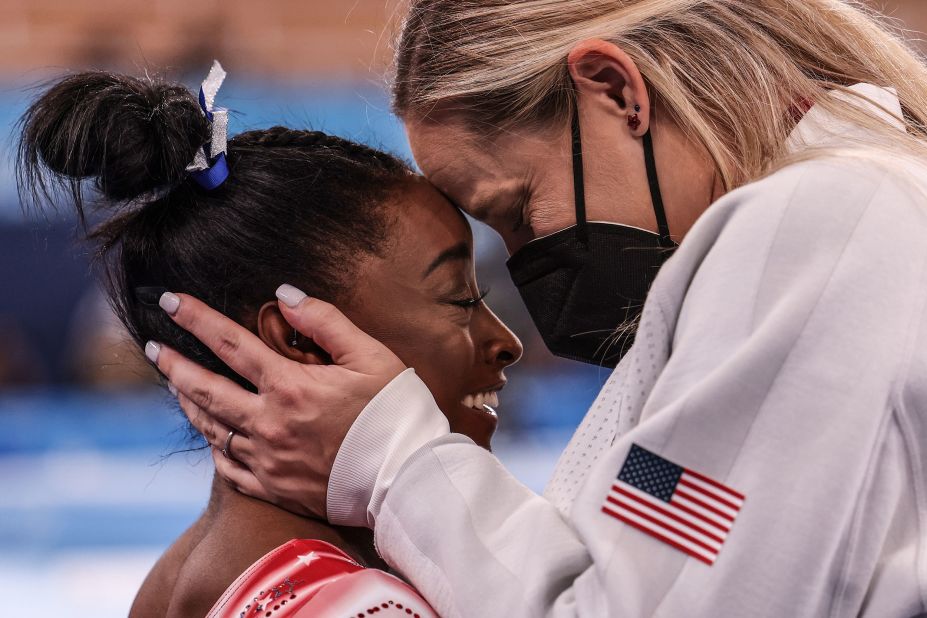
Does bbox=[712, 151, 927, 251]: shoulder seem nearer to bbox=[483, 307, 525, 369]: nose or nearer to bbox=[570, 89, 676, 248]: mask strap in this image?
bbox=[570, 89, 676, 248]: mask strap

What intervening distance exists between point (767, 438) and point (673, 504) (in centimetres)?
12

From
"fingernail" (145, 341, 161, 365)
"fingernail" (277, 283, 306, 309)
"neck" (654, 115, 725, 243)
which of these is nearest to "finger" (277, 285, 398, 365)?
"fingernail" (277, 283, 306, 309)

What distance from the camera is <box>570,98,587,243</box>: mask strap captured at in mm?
1498

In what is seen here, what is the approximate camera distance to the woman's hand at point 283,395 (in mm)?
1405

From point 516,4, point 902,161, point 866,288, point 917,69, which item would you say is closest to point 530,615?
point 866,288

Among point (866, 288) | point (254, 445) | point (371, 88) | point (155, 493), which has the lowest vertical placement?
point (155, 493)

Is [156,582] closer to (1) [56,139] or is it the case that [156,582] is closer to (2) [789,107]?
(1) [56,139]

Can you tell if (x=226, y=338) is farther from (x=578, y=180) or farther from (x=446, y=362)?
(x=578, y=180)

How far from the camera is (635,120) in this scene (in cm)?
146

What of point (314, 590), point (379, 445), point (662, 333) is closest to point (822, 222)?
point (662, 333)

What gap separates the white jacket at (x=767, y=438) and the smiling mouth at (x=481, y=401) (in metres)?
0.47

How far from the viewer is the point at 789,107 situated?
1403 millimetres

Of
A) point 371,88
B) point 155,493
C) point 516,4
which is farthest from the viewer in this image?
point 371,88

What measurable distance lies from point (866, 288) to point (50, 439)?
Answer: 5.47 metres
